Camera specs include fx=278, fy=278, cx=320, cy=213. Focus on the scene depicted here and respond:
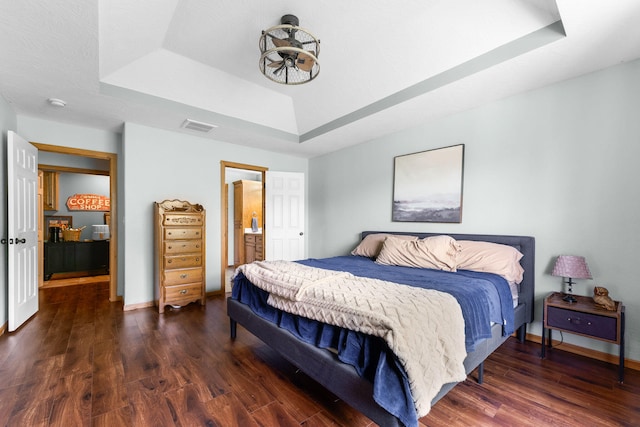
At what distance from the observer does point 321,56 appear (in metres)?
2.92

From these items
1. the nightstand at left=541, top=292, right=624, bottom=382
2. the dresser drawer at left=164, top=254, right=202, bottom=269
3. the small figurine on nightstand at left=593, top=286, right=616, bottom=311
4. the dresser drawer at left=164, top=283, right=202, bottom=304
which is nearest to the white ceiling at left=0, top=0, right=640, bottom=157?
the dresser drawer at left=164, top=254, right=202, bottom=269

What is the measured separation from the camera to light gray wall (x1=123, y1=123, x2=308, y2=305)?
12.0ft

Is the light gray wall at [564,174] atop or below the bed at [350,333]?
atop

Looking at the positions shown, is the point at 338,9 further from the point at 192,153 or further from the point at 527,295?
the point at 527,295

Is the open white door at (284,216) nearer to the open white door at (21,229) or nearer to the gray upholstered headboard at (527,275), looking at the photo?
the open white door at (21,229)

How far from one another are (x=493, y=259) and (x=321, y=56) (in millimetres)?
2650

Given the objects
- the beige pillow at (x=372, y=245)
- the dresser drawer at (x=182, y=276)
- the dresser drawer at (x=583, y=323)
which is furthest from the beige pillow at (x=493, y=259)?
the dresser drawer at (x=182, y=276)

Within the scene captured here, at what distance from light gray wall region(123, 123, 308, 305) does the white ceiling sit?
1.09 ft

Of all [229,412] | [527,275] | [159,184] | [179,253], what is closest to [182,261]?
[179,253]

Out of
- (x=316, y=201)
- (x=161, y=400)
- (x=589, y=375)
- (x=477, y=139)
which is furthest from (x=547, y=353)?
(x=316, y=201)

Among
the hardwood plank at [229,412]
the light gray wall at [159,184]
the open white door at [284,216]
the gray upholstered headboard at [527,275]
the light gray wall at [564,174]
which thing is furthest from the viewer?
the open white door at [284,216]

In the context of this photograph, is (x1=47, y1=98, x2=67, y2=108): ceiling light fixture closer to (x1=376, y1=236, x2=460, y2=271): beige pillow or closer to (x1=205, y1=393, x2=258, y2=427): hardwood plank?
(x1=205, y1=393, x2=258, y2=427): hardwood plank

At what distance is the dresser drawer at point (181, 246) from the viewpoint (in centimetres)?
354

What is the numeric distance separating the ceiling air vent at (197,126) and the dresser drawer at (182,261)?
171cm
